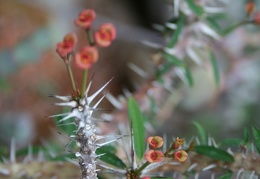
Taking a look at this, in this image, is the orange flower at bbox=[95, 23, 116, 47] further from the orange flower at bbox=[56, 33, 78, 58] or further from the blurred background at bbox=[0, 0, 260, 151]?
the blurred background at bbox=[0, 0, 260, 151]

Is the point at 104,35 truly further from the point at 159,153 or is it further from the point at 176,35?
the point at 176,35

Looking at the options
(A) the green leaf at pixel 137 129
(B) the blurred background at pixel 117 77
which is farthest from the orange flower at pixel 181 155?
(B) the blurred background at pixel 117 77

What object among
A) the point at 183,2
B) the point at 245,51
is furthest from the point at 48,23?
the point at 183,2

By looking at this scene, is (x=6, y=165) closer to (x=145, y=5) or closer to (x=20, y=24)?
(x=20, y=24)

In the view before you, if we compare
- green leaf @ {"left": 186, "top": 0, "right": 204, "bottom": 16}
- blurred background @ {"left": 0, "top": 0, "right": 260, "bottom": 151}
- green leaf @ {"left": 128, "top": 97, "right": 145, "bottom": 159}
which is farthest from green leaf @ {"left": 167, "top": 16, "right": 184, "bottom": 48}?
blurred background @ {"left": 0, "top": 0, "right": 260, "bottom": 151}

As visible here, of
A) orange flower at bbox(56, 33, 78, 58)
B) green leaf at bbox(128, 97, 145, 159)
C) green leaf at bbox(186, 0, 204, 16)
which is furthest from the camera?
green leaf at bbox(186, 0, 204, 16)

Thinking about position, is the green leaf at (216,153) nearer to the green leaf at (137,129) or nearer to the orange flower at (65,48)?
the green leaf at (137,129)
